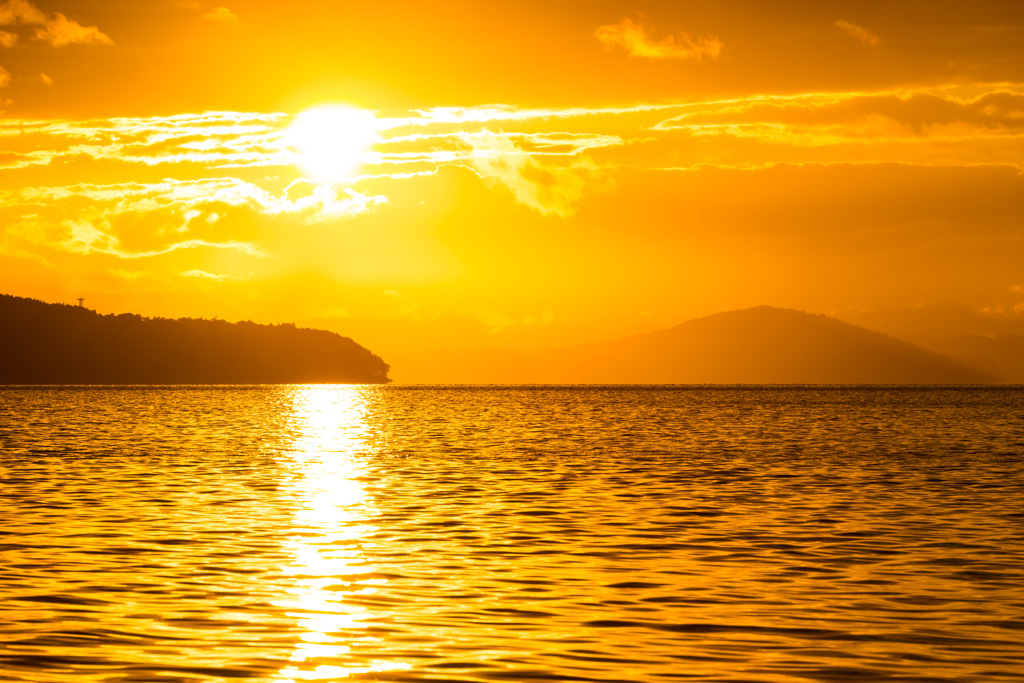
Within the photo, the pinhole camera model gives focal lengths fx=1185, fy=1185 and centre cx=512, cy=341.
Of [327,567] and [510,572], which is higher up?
[510,572]

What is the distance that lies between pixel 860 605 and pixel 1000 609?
263 cm

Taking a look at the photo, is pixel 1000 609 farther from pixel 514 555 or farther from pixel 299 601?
pixel 299 601

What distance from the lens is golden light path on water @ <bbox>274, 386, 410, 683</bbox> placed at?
18.4m

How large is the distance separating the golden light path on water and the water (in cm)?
9

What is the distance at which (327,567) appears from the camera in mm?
28141

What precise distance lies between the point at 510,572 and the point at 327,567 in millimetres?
4422

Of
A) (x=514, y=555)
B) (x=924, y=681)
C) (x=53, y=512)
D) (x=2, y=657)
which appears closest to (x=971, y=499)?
(x=514, y=555)

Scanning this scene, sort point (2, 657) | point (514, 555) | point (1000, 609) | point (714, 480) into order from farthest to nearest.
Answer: point (714, 480)
point (514, 555)
point (1000, 609)
point (2, 657)

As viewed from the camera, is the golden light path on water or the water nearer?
the golden light path on water

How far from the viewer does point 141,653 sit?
62.6ft

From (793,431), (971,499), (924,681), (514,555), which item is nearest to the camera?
(924,681)

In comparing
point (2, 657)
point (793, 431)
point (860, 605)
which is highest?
point (793, 431)

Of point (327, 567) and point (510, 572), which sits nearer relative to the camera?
point (510, 572)

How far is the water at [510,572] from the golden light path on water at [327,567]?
0.09 m
